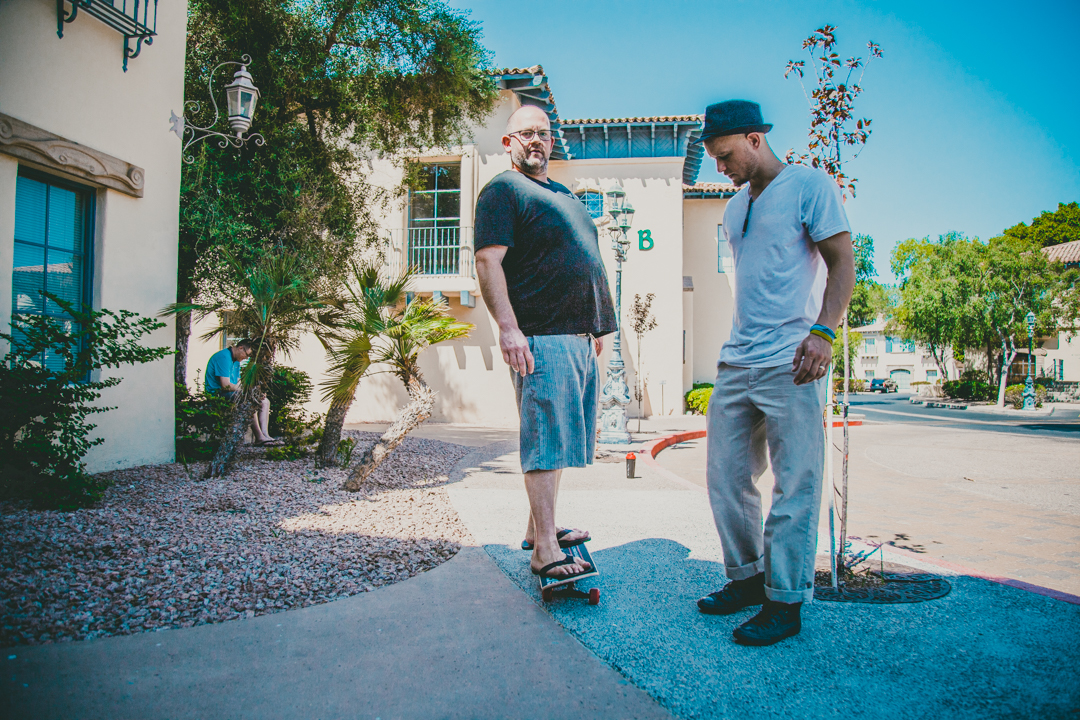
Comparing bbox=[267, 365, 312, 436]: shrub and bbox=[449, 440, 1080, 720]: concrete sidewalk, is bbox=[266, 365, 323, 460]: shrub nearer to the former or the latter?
bbox=[267, 365, 312, 436]: shrub

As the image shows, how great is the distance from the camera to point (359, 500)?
445 cm

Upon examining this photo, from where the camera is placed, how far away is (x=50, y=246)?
15.9 ft

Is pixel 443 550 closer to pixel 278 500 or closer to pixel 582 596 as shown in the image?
pixel 582 596

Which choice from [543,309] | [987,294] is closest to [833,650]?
[543,309]

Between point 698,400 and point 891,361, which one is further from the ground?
point 891,361

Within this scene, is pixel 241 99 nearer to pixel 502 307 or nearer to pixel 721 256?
pixel 502 307

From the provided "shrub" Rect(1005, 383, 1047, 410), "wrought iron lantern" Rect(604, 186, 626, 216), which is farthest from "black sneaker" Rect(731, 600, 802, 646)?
"shrub" Rect(1005, 383, 1047, 410)

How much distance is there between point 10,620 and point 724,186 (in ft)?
60.2

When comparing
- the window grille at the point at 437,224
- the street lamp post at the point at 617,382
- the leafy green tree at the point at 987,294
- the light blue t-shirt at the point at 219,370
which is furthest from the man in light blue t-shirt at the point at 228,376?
the leafy green tree at the point at 987,294

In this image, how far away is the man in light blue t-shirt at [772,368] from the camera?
2.15 m

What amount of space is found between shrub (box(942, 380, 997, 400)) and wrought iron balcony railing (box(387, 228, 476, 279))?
30.2 meters

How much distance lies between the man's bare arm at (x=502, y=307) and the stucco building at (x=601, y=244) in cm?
1047

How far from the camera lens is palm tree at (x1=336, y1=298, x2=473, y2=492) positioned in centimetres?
482

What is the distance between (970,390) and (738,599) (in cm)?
3708
